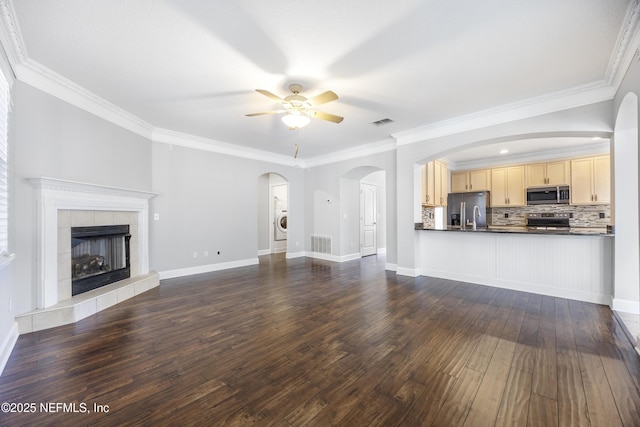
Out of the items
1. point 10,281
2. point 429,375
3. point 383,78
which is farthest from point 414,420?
point 10,281

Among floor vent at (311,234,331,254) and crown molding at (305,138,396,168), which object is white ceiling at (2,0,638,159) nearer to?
crown molding at (305,138,396,168)

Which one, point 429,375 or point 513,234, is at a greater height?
point 513,234

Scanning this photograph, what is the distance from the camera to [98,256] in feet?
12.4

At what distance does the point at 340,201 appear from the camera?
6.76 meters

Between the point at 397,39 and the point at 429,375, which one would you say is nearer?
the point at 429,375

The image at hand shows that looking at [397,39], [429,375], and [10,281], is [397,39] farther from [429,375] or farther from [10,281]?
[10,281]

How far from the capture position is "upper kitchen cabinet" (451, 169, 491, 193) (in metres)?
7.03

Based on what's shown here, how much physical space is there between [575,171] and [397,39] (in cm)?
613

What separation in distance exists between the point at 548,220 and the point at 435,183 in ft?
9.48

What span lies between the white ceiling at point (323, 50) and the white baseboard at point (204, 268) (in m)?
2.90

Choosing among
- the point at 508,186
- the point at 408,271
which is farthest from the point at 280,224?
the point at 508,186

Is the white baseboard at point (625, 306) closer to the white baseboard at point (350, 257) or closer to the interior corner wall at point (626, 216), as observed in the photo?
the interior corner wall at point (626, 216)

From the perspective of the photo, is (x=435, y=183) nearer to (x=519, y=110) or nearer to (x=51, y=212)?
(x=519, y=110)

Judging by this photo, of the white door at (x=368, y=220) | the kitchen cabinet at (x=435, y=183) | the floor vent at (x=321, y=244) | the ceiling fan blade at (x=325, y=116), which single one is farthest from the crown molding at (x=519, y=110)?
the floor vent at (x=321, y=244)
